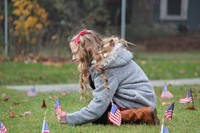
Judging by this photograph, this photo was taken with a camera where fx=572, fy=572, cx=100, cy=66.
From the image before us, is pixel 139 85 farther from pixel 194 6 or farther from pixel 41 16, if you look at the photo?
pixel 194 6

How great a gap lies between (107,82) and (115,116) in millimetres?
355

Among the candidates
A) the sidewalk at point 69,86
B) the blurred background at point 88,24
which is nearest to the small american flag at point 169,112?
the sidewalk at point 69,86

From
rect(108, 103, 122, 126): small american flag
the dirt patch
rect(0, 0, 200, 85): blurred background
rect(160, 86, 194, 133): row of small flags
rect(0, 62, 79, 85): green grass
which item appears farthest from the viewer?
the dirt patch

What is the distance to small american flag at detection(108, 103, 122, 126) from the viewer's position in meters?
5.73

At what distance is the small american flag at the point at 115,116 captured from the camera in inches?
226

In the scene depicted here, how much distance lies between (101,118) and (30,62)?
861 cm

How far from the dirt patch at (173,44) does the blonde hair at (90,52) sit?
15.9 metres

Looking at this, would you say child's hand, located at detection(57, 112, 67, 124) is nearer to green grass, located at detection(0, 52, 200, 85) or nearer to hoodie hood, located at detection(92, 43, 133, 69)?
hoodie hood, located at detection(92, 43, 133, 69)

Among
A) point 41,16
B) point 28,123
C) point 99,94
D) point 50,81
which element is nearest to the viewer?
point 99,94

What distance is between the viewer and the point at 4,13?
14758 millimetres

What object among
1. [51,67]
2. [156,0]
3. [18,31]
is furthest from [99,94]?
[156,0]

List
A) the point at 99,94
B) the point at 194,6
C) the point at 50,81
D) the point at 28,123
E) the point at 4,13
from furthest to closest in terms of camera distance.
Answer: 1. the point at 194,6
2. the point at 4,13
3. the point at 50,81
4. the point at 28,123
5. the point at 99,94

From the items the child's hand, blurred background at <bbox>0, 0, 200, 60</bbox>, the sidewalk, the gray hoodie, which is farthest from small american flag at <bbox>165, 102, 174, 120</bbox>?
blurred background at <bbox>0, 0, 200, 60</bbox>

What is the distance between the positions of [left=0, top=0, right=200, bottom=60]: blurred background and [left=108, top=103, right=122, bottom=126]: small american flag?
24.9 feet
